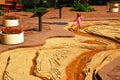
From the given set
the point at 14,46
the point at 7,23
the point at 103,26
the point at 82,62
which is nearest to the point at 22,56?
the point at 14,46

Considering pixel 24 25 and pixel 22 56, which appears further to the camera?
pixel 24 25

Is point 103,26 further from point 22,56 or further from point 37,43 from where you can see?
point 22,56

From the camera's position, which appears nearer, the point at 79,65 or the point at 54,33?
the point at 79,65

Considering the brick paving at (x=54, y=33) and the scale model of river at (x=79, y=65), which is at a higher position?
the brick paving at (x=54, y=33)

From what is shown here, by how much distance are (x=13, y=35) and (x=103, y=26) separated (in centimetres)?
833

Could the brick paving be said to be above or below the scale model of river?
above

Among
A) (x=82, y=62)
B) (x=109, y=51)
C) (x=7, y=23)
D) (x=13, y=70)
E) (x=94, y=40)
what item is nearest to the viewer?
(x=13, y=70)

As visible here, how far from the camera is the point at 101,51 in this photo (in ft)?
46.3

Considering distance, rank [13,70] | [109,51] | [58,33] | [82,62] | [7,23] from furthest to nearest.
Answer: [7,23] → [58,33] → [109,51] → [82,62] → [13,70]

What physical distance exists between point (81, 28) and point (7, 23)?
17.7ft

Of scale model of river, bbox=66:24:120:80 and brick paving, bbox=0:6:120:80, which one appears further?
scale model of river, bbox=66:24:120:80

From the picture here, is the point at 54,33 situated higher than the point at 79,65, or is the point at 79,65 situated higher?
the point at 54,33

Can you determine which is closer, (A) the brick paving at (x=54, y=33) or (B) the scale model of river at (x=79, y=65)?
(A) the brick paving at (x=54, y=33)

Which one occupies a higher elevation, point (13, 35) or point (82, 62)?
point (13, 35)
